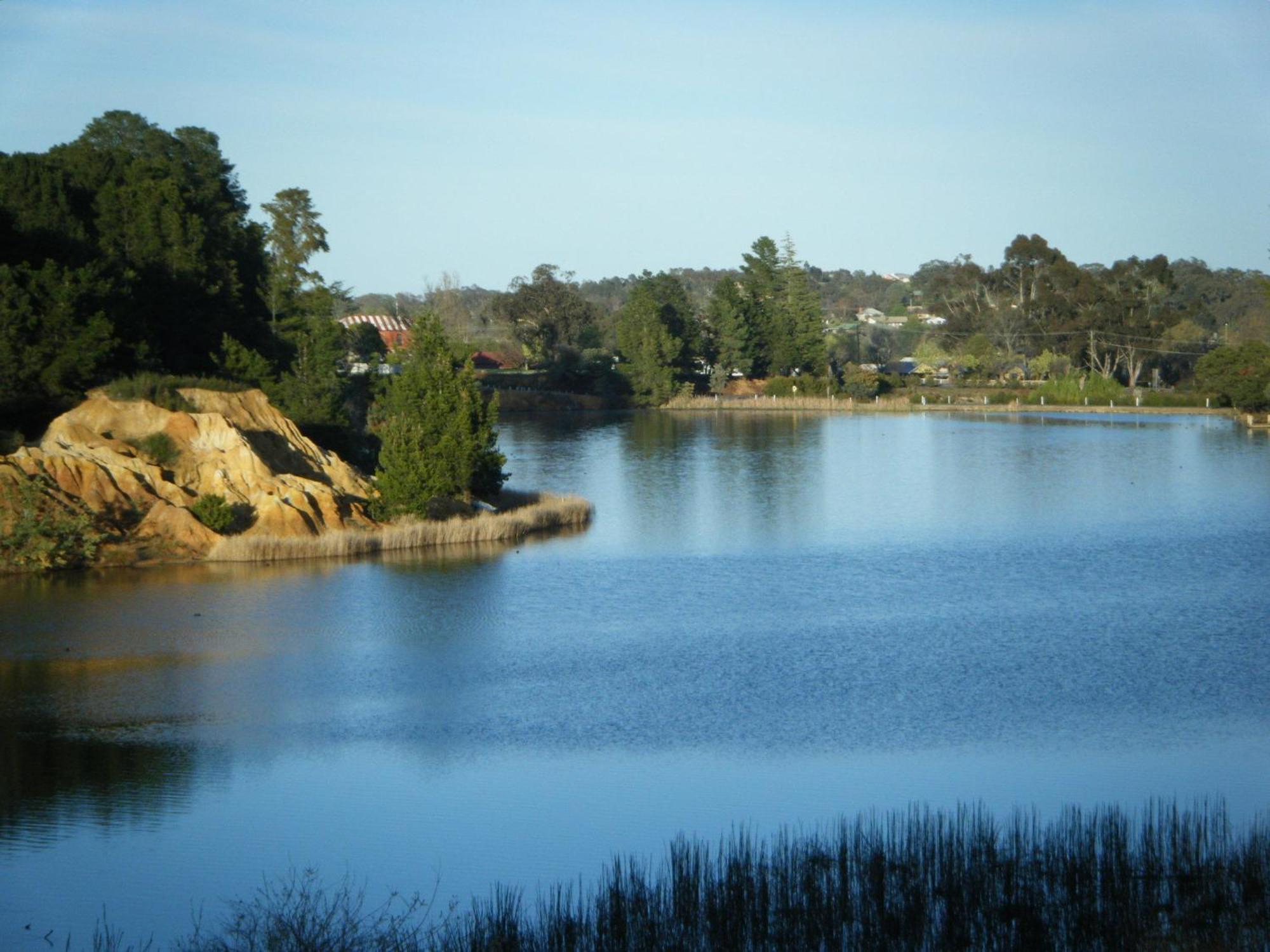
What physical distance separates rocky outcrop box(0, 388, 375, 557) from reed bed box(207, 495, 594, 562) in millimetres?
483

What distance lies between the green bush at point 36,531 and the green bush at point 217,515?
9.03 ft

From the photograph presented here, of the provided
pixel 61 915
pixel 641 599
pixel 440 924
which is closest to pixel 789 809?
pixel 440 924

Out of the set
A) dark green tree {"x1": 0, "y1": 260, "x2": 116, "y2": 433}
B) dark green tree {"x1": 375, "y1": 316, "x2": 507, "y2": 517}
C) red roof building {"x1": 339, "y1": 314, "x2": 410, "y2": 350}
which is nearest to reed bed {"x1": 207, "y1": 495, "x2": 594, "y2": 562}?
dark green tree {"x1": 375, "y1": 316, "x2": 507, "y2": 517}

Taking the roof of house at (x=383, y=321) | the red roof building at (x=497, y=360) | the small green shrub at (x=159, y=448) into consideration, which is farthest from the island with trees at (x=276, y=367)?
the roof of house at (x=383, y=321)

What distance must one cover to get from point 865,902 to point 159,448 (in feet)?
96.0

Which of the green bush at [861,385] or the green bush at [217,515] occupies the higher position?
the green bush at [861,385]

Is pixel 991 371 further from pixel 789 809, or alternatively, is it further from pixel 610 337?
pixel 789 809

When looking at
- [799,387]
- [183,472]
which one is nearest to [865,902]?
[183,472]

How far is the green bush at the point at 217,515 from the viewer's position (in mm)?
35375

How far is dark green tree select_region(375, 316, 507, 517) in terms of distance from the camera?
127 feet

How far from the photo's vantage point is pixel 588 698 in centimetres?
2200

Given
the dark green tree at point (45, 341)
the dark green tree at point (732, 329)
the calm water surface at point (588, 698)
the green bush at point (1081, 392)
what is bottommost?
the calm water surface at point (588, 698)

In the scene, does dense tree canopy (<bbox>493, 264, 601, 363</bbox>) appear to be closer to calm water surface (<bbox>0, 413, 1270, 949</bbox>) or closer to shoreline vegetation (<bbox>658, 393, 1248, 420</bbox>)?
shoreline vegetation (<bbox>658, 393, 1248, 420</bbox>)

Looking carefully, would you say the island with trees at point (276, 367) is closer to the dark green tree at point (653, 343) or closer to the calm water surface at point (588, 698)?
the dark green tree at point (653, 343)
